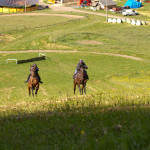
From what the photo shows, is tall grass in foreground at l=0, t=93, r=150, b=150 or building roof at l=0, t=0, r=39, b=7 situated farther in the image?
building roof at l=0, t=0, r=39, b=7

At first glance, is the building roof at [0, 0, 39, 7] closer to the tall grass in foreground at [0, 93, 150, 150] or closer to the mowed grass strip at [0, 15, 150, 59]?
the mowed grass strip at [0, 15, 150, 59]

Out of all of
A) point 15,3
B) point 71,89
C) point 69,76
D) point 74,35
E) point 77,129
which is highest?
point 15,3

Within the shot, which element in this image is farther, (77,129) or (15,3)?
(15,3)

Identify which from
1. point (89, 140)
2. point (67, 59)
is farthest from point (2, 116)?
point (67, 59)

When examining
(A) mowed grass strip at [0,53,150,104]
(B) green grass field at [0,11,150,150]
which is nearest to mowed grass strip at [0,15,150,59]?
(B) green grass field at [0,11,150,150]

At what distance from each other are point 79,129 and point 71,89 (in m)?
19.6

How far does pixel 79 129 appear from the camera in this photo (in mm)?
11117

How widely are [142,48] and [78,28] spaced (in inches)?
1062

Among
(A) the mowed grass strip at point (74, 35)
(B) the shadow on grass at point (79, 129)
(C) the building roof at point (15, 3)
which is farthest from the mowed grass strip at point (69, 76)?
(C) the building roof at point (15, 3)

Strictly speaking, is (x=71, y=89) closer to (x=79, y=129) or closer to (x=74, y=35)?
(x=79, y=129)

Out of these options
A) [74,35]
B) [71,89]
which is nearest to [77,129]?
[71,89]

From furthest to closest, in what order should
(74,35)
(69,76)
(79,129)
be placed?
(74,35) < (69,76) < (79,129)

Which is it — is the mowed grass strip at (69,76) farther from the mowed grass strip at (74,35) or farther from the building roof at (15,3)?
the building roof at (15,3)

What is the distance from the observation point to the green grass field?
10.2 m
